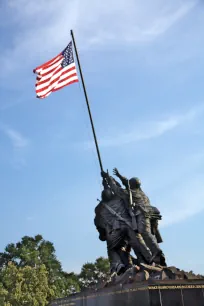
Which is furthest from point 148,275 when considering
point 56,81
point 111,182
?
point 56,81

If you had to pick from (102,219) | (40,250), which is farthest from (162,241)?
(40,250)

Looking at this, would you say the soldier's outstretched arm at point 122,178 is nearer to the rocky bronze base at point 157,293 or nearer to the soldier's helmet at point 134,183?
the soldier's helmet at point 134,183

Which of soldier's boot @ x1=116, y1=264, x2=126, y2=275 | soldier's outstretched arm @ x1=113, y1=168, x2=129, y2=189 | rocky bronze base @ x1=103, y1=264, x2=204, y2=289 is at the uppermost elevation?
soldier's outstretched arm @ x1=113, y1=168, x2=129, y2=189

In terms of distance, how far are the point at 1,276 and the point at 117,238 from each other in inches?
887

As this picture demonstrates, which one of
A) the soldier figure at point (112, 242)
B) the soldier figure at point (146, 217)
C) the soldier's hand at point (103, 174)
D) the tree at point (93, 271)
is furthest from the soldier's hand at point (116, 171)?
the tree at point (93, 271)

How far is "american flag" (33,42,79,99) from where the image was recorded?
65.4 feet

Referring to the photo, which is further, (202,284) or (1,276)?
(1,276)

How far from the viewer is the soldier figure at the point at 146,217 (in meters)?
16.7

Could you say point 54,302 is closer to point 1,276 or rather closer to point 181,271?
point 181,271

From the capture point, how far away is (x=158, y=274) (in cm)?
1389

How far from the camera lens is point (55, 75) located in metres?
20.2

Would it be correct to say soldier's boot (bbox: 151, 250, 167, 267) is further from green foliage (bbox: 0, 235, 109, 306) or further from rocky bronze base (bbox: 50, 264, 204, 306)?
green foliage (bbox: 0, 235, 109, 306)

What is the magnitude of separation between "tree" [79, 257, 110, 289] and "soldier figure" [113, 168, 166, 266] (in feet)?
99.3


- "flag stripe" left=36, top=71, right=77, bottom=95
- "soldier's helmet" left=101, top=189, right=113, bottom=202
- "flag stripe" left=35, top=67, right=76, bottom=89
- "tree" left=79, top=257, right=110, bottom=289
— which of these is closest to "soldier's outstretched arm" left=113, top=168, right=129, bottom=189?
"soldier's helmet" left=101, top=189, right=113, bottom=202
